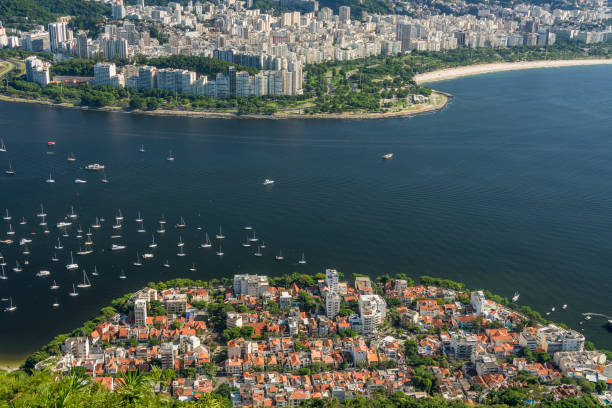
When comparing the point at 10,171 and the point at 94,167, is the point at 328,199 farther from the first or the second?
the point at 10,171

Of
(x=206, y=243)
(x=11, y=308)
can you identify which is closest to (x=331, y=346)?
(x=206, y=243)

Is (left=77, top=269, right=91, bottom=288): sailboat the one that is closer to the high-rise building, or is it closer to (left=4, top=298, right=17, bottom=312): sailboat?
(left=4, top=298, right=17, bottom=312): sailboat

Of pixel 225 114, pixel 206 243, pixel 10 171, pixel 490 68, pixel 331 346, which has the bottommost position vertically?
pixel 331 346

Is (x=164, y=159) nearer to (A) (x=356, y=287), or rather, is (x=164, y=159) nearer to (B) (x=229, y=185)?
(B) (x=229, y=185)

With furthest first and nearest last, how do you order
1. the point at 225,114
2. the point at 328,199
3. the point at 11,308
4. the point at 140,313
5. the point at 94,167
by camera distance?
the point at 225,114 → the point at 94,167 → the point at 328,199 → the point at 11,308 → the point at 140,313

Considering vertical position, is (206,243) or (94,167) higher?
(94,167)

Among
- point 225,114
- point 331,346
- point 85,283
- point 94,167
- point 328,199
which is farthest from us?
point 225,114

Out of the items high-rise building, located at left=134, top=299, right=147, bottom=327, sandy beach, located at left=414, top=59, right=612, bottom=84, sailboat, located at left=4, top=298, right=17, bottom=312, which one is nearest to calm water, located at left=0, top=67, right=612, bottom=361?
sailboat, located at left=4, top=298, right=17, bottom=312
